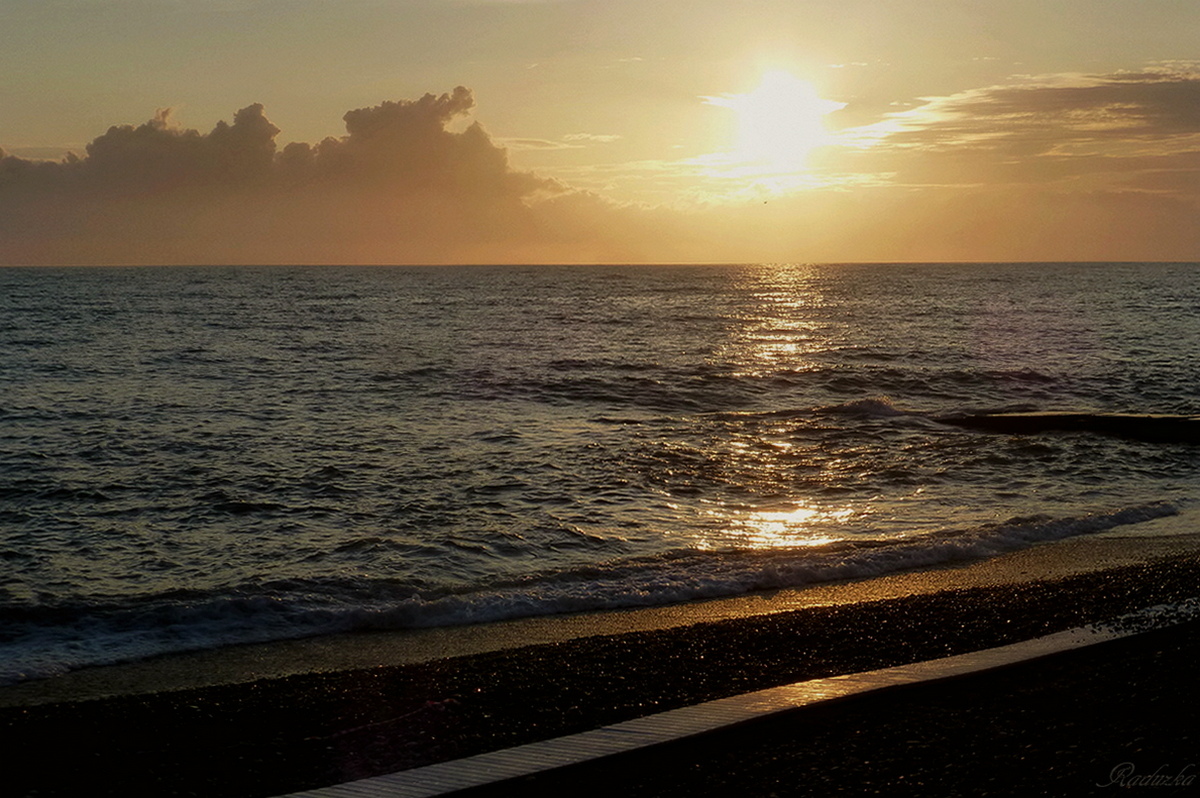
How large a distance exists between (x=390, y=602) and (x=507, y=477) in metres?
5.97

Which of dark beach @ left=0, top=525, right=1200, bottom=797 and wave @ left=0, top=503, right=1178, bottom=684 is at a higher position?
dark beach @ left=0, top=525, right=1200, bottom=797

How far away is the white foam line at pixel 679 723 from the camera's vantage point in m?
5.16

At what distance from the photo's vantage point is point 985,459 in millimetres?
17781

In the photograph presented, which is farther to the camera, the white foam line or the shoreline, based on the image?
the shoreline

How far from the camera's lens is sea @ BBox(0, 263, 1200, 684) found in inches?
404

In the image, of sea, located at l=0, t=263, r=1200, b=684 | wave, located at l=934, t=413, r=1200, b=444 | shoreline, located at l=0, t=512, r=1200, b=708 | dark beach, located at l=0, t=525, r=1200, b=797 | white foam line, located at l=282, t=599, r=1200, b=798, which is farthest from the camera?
wave, located at l=934, t=413, r=1200, b=444

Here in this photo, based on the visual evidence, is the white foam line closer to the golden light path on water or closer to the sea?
the sea

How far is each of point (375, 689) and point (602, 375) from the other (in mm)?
24892

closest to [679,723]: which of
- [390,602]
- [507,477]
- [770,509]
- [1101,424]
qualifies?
[390,602]

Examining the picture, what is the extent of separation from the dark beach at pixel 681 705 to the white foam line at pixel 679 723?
0.43 feet

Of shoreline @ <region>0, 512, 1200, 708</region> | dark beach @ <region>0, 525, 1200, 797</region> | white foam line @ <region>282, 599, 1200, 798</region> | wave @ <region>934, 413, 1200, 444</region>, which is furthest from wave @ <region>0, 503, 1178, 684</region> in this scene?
wave @ <region>934, 413, 1200, 444</region>

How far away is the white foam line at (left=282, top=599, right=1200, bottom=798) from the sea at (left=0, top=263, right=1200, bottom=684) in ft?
12.2

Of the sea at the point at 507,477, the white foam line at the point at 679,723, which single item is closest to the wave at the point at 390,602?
the sea at the point at 507,477

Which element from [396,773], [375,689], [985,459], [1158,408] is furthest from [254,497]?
[1158,408]
